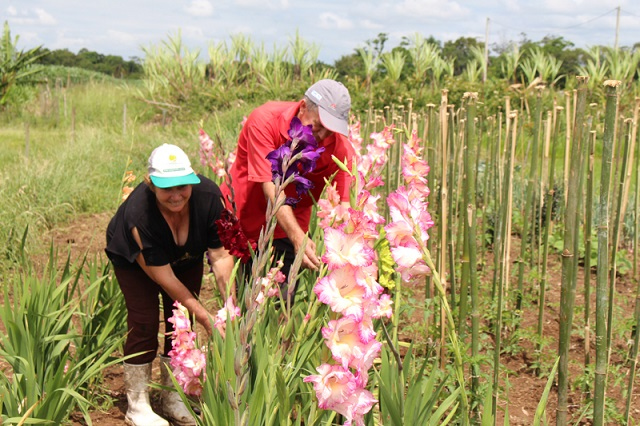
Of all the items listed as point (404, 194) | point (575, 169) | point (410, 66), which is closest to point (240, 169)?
point (575, 169)

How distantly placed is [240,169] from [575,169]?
5.09 feet

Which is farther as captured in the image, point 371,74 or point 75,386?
point 371,74

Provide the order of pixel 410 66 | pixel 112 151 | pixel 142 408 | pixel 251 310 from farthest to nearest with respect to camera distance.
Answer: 1. pixel 410 66
2. pixel 112 151
3. pixel 142 408
4. pixel 251 310

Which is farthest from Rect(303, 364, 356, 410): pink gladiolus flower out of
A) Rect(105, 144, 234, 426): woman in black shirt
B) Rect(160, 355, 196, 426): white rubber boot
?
Rect(160, 355, 196, 426): white rubber boot

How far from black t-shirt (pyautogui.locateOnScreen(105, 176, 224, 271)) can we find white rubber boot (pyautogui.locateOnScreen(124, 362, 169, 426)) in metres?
0.48

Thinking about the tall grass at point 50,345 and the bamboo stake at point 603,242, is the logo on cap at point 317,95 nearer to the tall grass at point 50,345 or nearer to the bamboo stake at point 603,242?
the bamboo stake at point 603,242

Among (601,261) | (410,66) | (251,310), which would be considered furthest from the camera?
(410,66)

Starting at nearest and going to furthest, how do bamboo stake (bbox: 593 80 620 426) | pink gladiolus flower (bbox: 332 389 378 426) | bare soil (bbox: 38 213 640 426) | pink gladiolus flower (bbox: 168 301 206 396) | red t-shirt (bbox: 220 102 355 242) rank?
1. pink gladiolus flower (bbox: 332 389 378 426)
2. bamboo stake (bbox: 593 80 620 426)
3. pink gladiolus flower (bbox: 168 301 206 396)
4. red t-shirt (bbox: 220 102 355 242)
5. bare soil (bbox: 38 213 640 426)

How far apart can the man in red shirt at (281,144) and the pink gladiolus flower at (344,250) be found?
95 cm

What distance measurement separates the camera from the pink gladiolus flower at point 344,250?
4.17ft

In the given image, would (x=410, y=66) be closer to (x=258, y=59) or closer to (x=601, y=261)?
(x=258, y=59)

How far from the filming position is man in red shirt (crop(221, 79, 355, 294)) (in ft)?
8.30

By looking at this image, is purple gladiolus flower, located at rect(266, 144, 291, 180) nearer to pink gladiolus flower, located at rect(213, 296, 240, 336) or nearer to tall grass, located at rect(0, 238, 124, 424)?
pink gladiolus flower, located at rect(213, 296, 240, 336)

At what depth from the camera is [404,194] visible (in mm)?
1369
